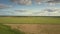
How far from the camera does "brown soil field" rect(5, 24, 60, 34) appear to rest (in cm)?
140

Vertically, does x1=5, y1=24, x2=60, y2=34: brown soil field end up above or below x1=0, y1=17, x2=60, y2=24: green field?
below

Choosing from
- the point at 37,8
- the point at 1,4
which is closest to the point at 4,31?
the point at 1,4

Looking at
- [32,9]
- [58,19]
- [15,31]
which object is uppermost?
[32,9]

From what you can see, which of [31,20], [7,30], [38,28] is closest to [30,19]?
[31,20]

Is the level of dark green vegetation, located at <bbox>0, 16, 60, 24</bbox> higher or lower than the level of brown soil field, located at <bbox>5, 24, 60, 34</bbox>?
higher

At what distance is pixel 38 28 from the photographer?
1.42m

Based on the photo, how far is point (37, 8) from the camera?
4.77 ft

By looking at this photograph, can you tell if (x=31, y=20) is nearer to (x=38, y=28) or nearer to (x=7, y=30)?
(x=38, y=28)

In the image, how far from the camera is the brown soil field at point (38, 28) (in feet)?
4.60

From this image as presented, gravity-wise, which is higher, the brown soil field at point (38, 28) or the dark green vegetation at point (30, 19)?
the dark green vegetation at point (30, 19)

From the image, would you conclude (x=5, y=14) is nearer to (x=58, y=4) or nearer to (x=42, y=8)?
(x=42, y=8)

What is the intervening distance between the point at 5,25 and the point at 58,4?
0.65m

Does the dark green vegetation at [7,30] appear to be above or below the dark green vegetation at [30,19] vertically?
below

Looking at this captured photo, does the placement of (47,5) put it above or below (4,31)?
above
